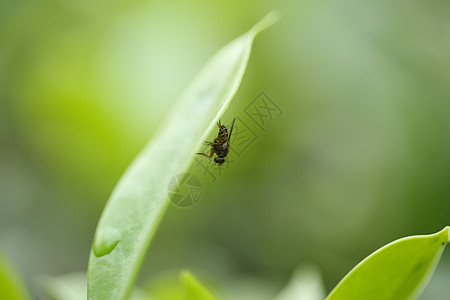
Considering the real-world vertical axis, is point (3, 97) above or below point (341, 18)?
above

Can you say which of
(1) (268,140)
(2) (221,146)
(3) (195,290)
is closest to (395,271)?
(3) (195,290)

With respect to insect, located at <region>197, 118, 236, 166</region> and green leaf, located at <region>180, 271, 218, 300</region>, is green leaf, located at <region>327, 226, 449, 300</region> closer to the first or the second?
green leaf, located at <region>180, 271, 218, 300</region>

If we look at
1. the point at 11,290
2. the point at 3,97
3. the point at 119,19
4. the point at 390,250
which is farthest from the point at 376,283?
the point at 3,97

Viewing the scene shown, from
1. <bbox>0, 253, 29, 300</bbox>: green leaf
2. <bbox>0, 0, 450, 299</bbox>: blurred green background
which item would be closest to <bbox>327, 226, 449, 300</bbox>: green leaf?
<bbox>0, 253, 29, 300</bbox>: green leaf

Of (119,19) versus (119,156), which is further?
(119,19)

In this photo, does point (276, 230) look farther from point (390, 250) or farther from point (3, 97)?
point (390, 250)

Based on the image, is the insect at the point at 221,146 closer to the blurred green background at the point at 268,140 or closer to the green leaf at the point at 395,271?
the green leaf at the point at 395,271

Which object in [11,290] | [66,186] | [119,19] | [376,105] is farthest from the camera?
[119,19]

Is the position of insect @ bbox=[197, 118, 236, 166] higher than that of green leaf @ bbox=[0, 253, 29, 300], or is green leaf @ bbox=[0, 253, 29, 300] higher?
green leaf @ bbox=[0, 253, 29, 300]
